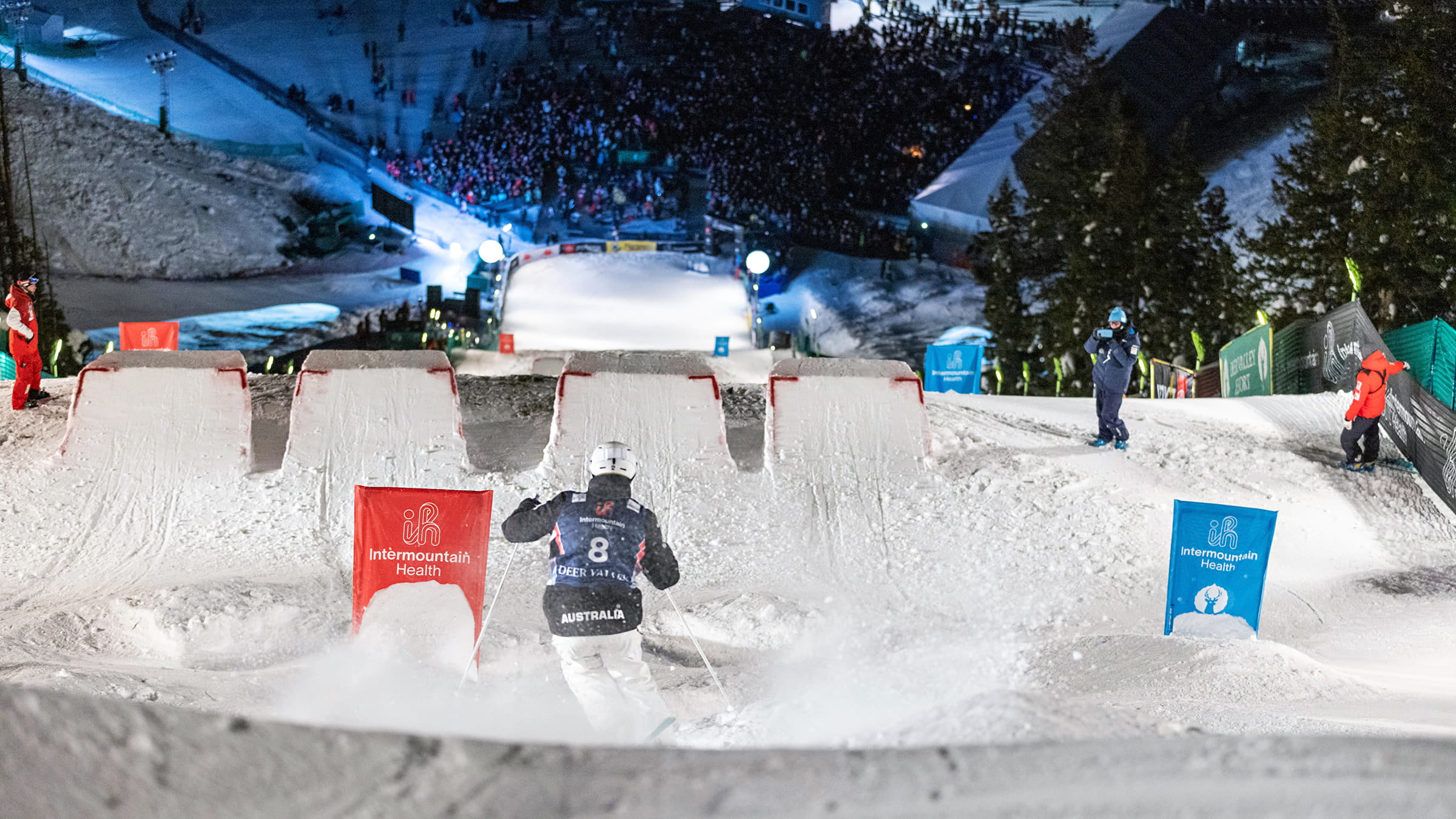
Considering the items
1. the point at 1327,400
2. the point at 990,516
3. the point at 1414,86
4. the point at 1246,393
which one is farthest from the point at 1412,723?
the point at 1414,86

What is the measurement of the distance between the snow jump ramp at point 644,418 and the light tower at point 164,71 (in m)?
47.3

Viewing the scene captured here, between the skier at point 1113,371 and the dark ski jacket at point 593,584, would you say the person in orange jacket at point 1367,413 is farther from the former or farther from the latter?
the dark ski jacket at point 593,584

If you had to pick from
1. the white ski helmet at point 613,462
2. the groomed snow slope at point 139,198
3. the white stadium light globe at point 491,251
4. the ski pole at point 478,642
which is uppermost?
the groomed snow slope at point 139,198

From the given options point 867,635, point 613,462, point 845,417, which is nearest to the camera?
point 613,462

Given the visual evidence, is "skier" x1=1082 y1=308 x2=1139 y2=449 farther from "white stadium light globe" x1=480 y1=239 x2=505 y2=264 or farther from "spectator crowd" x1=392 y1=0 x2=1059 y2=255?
"spectator crowd" x1=392 y1=0 x2=1059 y2=255

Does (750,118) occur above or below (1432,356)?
above

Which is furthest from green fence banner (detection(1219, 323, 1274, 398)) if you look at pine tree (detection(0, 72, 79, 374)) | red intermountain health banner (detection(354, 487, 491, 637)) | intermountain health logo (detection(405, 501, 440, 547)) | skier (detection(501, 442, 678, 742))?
pine tree (detection(0, 72, 79, 374))

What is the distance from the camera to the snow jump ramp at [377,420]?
10.7 metres

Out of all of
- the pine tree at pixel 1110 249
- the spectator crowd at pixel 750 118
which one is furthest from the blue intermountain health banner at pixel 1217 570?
the spectator crowd at pixel 750 118

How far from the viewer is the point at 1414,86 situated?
20.3 meters

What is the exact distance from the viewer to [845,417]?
11.5 metres

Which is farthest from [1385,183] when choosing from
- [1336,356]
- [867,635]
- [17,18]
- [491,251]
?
[17,18]

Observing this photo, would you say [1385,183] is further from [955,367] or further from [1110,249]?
[1110,249]

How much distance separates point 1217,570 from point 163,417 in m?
8.85
